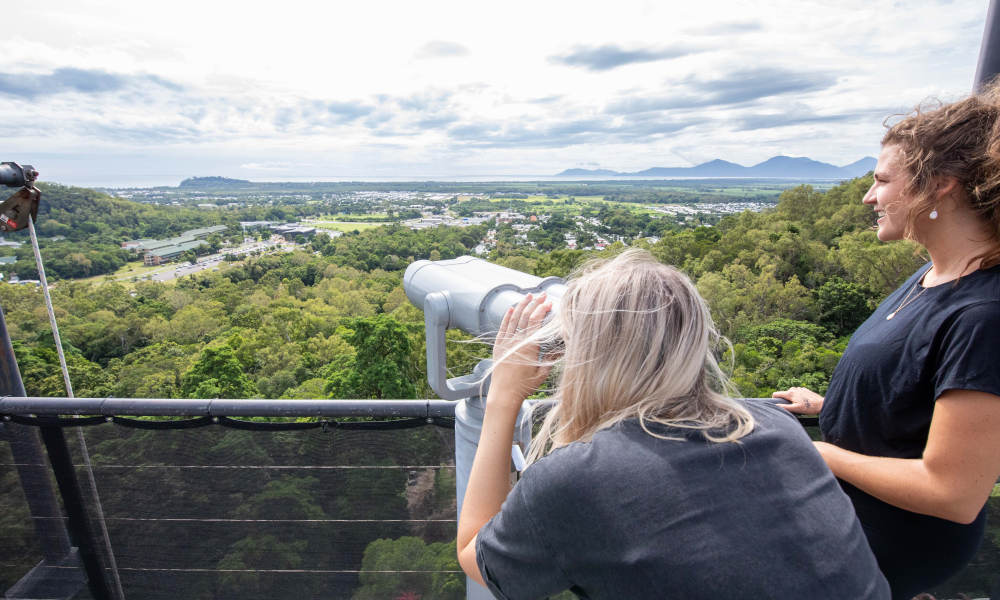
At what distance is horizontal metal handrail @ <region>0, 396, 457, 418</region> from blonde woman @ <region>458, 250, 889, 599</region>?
0.75 m

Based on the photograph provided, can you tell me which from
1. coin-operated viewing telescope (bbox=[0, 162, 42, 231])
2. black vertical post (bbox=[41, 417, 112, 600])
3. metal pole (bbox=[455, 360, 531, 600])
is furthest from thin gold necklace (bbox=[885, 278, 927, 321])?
coin-operated viewing telescope (bbox=[0, 162, 42, 231])

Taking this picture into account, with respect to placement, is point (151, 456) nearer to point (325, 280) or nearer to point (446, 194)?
point (325, 280)

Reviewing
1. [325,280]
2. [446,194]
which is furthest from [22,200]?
[446,194]

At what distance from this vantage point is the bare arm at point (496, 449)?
0.80 metres

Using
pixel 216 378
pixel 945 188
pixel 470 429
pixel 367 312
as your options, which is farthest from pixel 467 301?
pixel 367 312

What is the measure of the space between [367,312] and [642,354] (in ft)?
110

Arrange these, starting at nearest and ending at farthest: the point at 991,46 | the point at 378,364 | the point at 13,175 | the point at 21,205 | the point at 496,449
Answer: the point at 496,449
the point at 991,46
the point at 13,175
the point at 21,205
the point at 378,364

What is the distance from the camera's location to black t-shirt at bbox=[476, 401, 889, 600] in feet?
1.97

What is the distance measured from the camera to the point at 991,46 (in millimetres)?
1435

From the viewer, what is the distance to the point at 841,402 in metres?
1.05

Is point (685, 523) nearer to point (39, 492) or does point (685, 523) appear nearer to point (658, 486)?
point (658, 486)

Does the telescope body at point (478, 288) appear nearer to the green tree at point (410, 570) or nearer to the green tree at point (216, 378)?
the green tree at point (410, 570)

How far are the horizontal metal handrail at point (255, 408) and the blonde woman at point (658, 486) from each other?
0.75 m

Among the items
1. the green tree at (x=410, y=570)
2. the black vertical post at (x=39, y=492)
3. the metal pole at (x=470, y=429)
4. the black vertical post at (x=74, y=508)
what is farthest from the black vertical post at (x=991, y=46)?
the black vertical post at (x=39, y=492)
